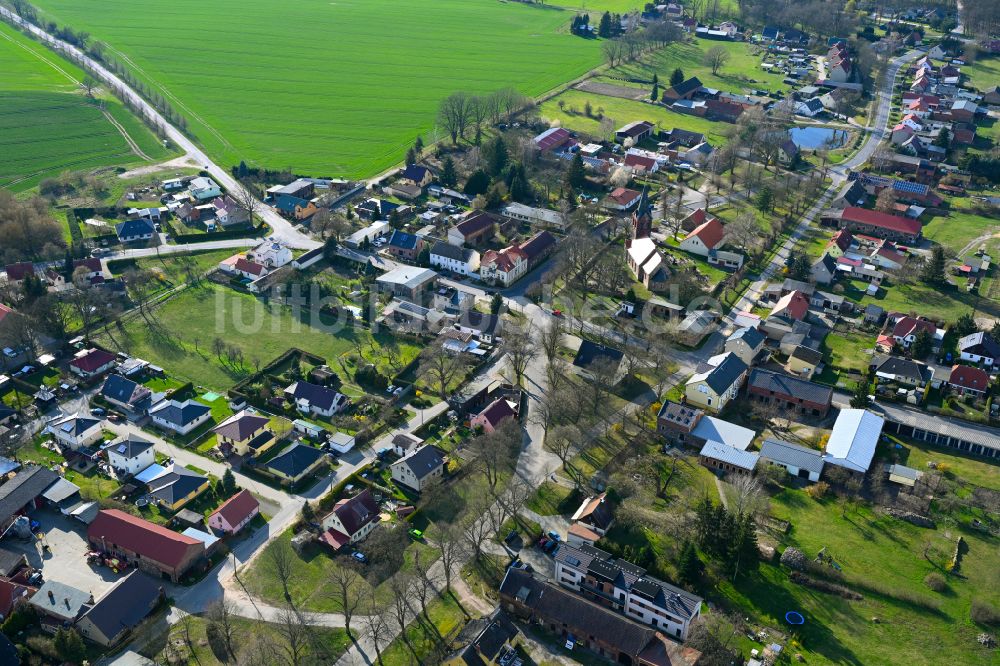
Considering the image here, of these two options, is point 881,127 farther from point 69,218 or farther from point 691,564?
point 69,218

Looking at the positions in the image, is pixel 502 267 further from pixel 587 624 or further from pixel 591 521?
pixel 587 624

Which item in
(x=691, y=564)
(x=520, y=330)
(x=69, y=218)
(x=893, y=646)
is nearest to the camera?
(x=893, y=646)

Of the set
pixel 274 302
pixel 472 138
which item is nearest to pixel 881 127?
pixel 472 138

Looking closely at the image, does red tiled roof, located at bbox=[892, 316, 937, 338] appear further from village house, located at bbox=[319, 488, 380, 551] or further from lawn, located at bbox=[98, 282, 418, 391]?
village house, located at bbox=[319, 488, 380, 551]

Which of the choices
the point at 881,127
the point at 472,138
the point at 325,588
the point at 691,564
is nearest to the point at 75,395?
the point at 325,588

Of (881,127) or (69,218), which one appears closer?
(69,218)

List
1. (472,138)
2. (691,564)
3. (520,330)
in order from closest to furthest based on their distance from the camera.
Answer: (691,564)
(520,330)
(472,138)

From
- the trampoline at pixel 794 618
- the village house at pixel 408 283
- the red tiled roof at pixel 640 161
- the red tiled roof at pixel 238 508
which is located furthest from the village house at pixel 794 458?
the red tiled roof at pixel 640 161
